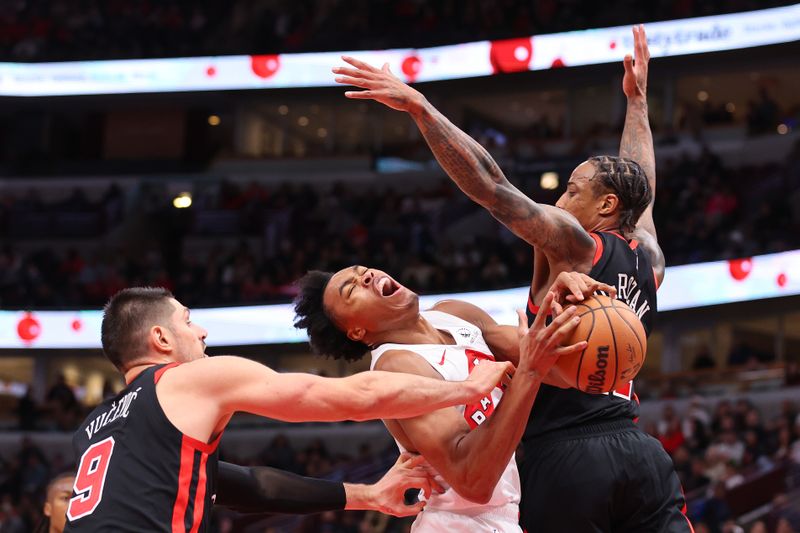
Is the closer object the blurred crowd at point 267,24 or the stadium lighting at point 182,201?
the blurred crowd at point 267,24

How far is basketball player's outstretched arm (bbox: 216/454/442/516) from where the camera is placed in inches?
177

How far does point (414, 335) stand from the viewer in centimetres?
455

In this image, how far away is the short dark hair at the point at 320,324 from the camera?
4.74 meters

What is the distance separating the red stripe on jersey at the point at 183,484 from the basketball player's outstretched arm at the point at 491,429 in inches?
34.5

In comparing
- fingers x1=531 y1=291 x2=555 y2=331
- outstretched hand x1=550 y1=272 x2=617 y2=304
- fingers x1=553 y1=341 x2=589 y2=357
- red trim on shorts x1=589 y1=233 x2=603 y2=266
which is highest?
red trim on shorts x1=589 y1=233 x2=603 y2=266

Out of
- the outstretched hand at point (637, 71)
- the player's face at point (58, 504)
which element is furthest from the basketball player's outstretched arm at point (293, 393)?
the outstretched hand at point (637, 71)

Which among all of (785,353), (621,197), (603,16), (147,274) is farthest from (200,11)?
(621,197)

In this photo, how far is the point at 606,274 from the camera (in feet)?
13.8

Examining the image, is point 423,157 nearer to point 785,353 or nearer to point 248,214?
point 248,214

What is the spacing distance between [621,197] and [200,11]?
2626cm

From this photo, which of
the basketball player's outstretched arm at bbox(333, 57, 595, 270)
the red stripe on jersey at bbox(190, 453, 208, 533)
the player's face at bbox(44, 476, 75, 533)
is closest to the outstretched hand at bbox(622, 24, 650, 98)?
the basketball player's outstretched arm at bbox(333, 57, 595, 270)

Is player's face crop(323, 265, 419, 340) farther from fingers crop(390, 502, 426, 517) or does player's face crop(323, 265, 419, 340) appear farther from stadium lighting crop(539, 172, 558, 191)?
stadium lighting crop(539, 172, 558, 191)

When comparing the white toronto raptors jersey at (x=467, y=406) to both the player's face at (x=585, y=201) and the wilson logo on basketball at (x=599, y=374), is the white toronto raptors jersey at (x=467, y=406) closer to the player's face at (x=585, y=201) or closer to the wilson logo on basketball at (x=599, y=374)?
the wilson logo on basketball at (x=599, y=374)

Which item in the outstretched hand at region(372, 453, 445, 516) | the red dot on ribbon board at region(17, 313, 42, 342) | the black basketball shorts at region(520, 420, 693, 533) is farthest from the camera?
the red dot on ribbon board at region(17, 313, 42, 342)
